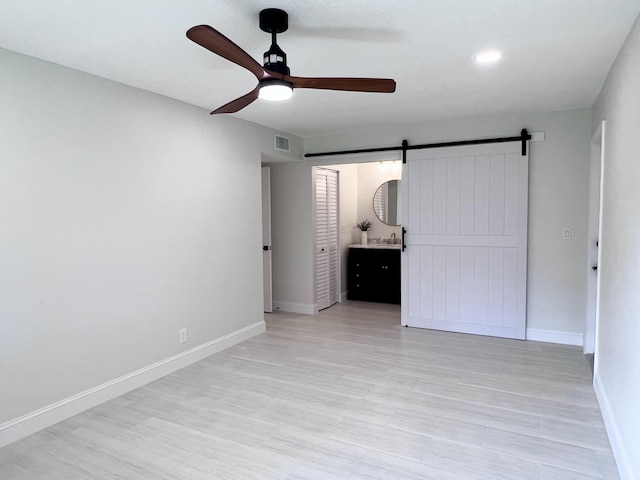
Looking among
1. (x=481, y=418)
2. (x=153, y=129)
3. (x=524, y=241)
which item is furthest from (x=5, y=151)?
(x=524, y=241)

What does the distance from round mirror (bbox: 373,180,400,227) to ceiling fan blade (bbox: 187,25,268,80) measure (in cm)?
479

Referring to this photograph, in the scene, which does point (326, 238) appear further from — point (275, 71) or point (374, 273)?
point (275, 71)

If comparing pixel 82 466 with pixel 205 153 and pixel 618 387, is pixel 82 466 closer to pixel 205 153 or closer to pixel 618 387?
pixel 205 153

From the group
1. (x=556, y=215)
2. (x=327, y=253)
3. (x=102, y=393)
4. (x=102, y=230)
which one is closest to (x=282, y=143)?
(x=327, y=253)

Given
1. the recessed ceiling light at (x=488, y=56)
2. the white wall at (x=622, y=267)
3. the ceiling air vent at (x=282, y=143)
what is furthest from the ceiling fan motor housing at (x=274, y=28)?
the ceiling air vent at (x=282, y=143)

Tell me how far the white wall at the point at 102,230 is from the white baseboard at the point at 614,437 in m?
3.24

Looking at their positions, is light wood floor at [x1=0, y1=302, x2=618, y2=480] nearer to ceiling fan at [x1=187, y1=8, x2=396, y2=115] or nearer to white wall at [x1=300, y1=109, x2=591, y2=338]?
white wall at [x1=300, y1=109, x2=591, y2=338]

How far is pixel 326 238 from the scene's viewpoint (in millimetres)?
6000

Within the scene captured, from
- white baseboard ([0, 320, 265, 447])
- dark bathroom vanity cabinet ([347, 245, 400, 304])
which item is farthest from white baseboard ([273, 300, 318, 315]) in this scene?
white baseboard ([0, 320, 265, 447])

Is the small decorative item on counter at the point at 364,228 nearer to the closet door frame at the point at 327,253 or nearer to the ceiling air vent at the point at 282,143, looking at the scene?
the closet door frame at the point at 327,253

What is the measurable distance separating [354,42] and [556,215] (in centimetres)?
301

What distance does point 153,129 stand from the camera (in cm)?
345

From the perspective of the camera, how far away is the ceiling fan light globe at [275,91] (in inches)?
84.4

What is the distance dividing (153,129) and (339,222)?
3373 millimetres
